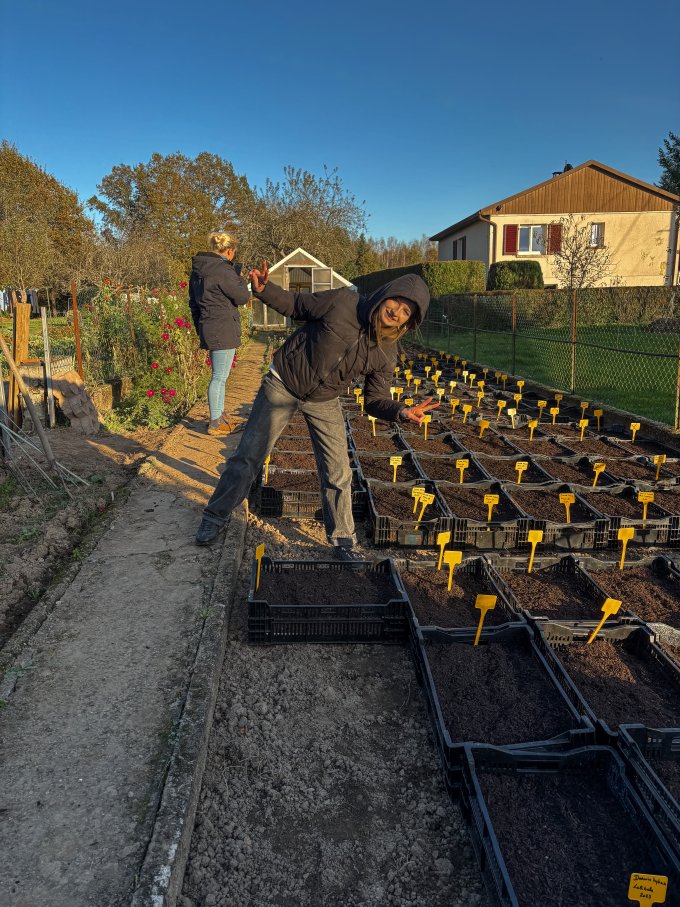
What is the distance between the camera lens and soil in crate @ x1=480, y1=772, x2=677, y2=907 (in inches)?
63.9

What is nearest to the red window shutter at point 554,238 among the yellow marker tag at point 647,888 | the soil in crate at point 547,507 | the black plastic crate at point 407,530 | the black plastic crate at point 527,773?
the soil in crate at point 547,507

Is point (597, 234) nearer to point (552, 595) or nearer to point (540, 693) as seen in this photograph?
point (552, 595)

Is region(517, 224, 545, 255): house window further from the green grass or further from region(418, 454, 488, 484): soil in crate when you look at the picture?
region(418, 454, 488, 484): soil in crate

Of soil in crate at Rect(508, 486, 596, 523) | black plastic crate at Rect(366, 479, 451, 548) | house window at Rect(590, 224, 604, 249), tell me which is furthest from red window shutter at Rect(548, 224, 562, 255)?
black plastic crate at Rect(366, 479, 451, 548)

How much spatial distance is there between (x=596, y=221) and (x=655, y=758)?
85.1 ft

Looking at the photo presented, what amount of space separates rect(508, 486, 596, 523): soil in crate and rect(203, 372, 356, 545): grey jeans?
1341mm

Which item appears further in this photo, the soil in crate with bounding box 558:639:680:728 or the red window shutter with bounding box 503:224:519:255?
the red window shutter with bounding box 503:224:519:255

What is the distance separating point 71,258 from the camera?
28.0m

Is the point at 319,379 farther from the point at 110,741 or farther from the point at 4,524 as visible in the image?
the point at 4,524

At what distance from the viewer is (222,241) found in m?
5.13

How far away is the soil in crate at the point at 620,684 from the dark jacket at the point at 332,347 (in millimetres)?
1430

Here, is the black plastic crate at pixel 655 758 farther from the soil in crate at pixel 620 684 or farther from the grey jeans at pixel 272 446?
the grey jeans at pixel 272 446

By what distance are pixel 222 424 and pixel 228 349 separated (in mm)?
1009

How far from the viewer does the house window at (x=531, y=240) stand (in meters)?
24.3
